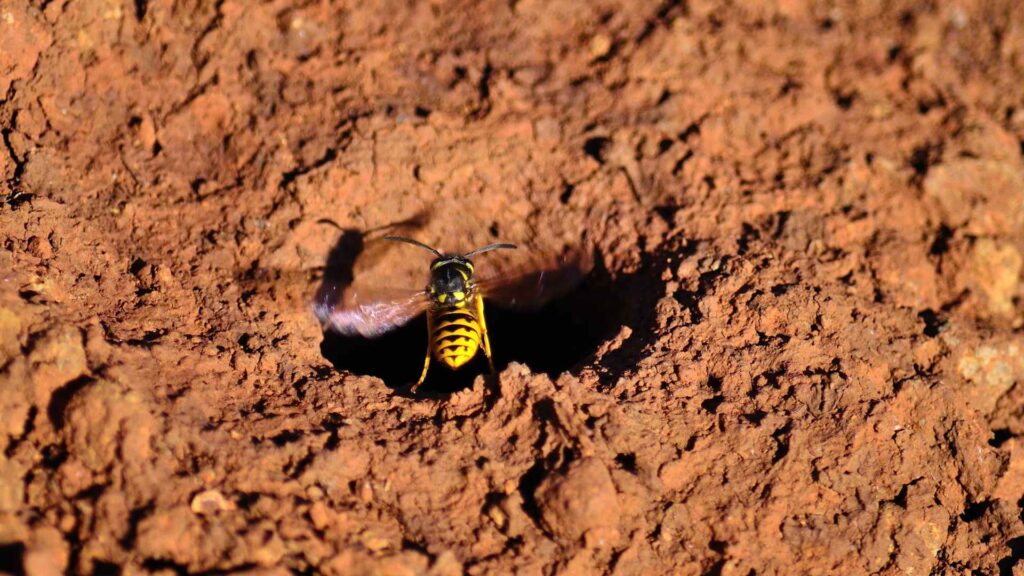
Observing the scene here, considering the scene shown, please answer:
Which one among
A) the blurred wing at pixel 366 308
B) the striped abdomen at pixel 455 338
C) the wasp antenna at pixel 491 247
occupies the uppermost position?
the wasp antenna at pixel 491 247

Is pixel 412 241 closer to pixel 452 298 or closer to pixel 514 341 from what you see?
pixel 452 298

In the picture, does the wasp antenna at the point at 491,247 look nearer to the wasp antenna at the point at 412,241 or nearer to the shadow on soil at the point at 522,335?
the wasp antenna at the point at 412,241

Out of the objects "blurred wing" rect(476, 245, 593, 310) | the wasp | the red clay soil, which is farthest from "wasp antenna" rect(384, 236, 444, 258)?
"blurred wing" rect(476, 245, 593, 310)

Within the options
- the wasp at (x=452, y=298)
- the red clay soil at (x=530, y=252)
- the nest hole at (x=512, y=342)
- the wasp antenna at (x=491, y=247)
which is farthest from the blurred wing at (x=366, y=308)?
→ the wasp antenna at (x=491, y=247)

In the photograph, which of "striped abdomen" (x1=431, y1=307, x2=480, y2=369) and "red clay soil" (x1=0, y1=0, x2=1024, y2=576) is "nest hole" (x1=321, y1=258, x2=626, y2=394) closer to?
"red clay soil" (x1=0, y1=0, x2=1024, y2=576)

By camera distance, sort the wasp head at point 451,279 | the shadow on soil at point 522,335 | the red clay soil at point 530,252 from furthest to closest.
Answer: the wasp head at point 451,279
the shadow on soil at point 522,335
the red clay soil at point 530,252

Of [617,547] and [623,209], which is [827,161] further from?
[617,547]

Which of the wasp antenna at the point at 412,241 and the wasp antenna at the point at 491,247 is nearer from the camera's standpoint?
the wasp antenna at the point at 412,241
